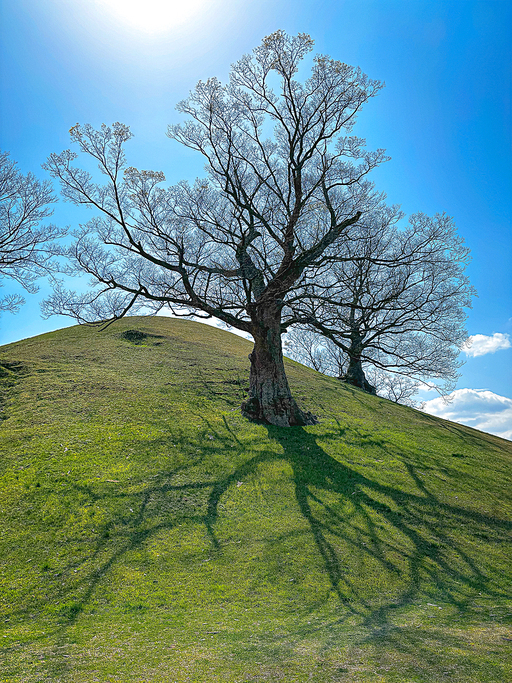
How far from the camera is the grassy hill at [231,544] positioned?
4.75 meters

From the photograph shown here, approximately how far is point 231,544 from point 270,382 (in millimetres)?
7385

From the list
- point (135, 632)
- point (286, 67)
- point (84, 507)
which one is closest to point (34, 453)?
point (84, 507)

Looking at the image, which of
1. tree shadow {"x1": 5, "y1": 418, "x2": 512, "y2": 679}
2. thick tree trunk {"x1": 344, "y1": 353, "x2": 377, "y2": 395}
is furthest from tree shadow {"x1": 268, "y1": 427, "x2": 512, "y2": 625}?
thick tree trunk {"x1": 344, "y1": 353, "x2": 377, "y2": 395}

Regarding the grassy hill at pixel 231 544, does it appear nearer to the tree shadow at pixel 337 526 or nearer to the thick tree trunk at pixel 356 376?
the tree shadow at pixel 337 526

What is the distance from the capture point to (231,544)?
8555mm

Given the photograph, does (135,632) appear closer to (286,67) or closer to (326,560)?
(326,560)

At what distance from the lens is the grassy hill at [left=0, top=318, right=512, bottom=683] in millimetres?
4750

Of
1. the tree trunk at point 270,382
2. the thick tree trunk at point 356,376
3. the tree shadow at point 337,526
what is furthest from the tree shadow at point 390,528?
the thick tree trunk at point 356,376

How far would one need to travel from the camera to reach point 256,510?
9914 millimetres

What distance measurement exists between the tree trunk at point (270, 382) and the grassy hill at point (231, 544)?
0.66m

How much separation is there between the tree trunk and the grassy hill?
662mm

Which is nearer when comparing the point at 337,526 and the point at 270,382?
the point at 337,526

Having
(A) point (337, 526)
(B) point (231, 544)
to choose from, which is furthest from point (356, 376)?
(B) point (231, 544)

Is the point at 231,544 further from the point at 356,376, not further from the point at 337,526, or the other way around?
the point at 356,376
